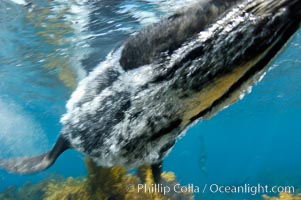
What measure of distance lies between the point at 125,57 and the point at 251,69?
1.29 meters

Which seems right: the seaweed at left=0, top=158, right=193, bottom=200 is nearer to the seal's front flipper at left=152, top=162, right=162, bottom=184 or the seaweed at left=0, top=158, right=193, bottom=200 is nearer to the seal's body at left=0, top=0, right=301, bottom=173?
the seal's front flipper at left=152, top=162, right=162, bottom=184

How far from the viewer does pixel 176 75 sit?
89.3 inches

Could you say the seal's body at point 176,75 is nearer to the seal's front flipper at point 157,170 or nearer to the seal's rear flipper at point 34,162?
the seal's front flipper at point 157,170

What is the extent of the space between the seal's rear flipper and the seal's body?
1.01 m

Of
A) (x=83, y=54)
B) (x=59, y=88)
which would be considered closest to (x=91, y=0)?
(x=83, y=54)

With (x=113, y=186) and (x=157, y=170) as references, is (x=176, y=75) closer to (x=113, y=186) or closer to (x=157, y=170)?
(x=157, y=170)

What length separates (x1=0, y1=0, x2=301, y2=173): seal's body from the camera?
180cm

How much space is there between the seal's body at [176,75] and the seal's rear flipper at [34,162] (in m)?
1.01

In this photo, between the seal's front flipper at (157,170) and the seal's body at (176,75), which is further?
the seal's front flipper at (157,170)

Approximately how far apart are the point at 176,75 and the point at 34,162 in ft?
12.6

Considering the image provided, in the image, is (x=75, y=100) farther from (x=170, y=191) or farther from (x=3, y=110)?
(x=3, y=110)

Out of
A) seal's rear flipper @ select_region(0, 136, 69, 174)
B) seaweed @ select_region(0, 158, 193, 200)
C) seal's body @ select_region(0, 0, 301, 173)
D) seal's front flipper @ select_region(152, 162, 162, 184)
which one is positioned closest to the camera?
seal's body @ select_region(0, 0, 301, 173)

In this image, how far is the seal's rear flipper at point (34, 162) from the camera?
464cm

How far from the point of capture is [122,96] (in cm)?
307
